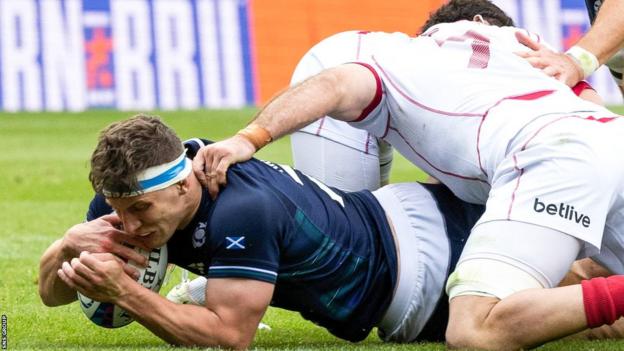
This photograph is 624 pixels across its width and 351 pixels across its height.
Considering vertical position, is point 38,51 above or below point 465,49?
below

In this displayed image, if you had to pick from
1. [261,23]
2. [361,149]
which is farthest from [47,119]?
[361,149]

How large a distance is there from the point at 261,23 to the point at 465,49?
12.5m

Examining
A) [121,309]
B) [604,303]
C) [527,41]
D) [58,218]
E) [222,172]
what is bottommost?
[58,218]

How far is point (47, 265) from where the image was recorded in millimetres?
5660

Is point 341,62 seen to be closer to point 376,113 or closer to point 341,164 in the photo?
point 341,164

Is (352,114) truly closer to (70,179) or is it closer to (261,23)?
(70,179)

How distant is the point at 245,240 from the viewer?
5152 mm

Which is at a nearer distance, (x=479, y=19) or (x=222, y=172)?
(x=222, y=172)

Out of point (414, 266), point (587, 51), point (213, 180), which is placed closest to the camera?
point (213, 180)

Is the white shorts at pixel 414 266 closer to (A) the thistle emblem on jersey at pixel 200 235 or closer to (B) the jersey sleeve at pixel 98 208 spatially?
(A) the thistle emblem on jersey at pixel 200 235

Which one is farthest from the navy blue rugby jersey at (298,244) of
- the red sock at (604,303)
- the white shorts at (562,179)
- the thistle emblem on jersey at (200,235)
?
the red sock at (604,303)


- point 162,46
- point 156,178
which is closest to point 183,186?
point 156,178

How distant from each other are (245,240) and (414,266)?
852mm

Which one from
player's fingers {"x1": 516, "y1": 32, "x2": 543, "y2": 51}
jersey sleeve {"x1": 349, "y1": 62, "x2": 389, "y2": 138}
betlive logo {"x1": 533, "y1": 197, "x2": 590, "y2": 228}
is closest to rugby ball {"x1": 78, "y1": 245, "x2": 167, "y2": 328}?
jersey sleeve {"x1": 349, "y1": 62, "x2": 389, "y2": 138}
